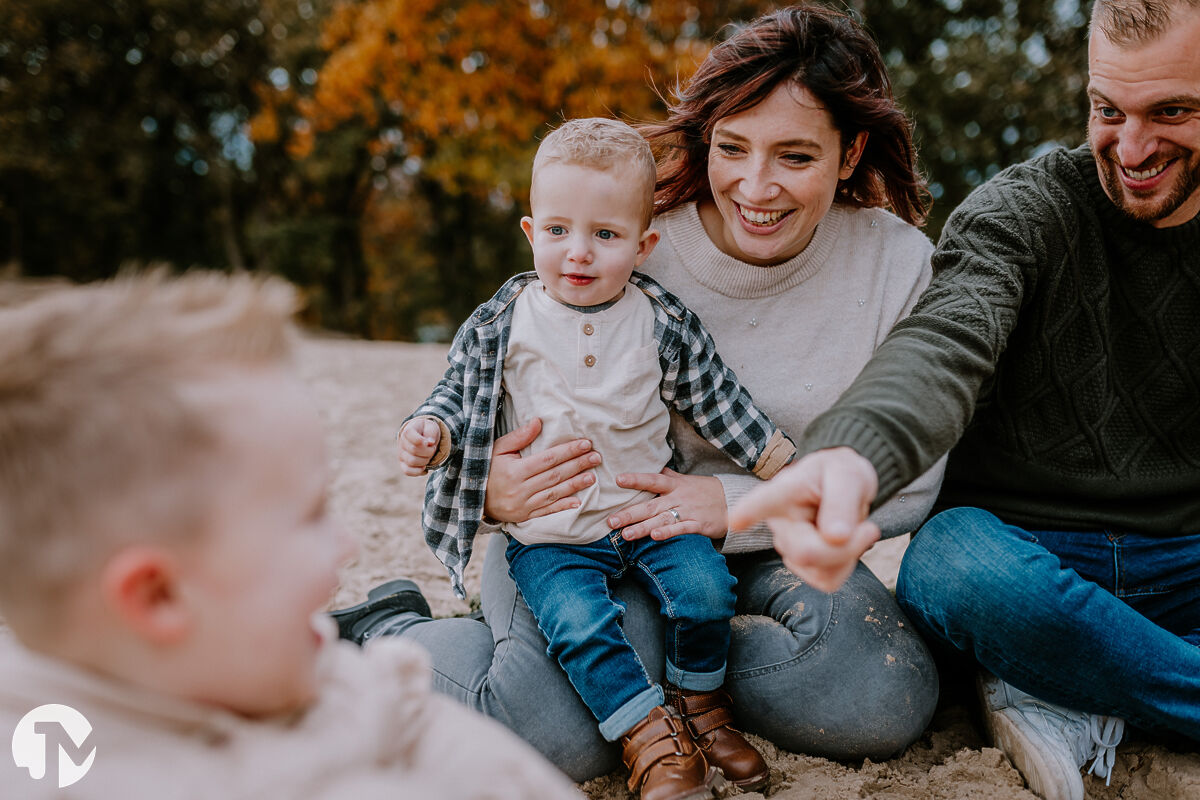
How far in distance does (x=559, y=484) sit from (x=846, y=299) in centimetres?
89

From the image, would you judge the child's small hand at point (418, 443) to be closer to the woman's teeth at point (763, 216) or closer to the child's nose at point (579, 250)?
the child's nose at point (579, 250)

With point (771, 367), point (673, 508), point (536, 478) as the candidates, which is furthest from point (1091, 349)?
point (536, 478)

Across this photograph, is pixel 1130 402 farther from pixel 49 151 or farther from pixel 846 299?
pixel 49 151

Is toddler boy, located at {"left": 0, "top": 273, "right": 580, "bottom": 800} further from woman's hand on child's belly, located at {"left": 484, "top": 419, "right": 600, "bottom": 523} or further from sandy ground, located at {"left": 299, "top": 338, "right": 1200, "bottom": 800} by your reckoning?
woman's hand on child's belly, located at {"left": 484, "top": 419, "right": 600, "bottom": 523}

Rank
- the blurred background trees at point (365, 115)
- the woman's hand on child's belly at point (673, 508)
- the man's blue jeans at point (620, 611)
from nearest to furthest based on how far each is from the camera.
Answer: the man's blue jeans at point (620, 611) → the woman's hand on child's belly at point (673, 508) → the blurred background trees at point (365, 115)

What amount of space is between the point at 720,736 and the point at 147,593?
1.32m

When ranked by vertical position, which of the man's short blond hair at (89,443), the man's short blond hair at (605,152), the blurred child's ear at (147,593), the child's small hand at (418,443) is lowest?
the child's small hand at (418,443)

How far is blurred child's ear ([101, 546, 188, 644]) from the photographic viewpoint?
2.95 feet

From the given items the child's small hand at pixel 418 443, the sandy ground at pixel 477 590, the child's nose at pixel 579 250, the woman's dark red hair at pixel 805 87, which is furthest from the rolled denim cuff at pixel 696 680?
the woman's dark red hair at pixel 805 87

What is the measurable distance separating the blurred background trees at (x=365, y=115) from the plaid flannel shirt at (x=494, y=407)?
5499 mm

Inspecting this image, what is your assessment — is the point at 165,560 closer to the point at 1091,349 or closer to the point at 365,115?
the point at 1091,349

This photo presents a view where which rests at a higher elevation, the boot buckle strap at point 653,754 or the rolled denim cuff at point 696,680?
the rolled denim cuff at point 696,680

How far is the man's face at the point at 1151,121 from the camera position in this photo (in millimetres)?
1812

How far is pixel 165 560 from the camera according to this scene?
0.92 meters
